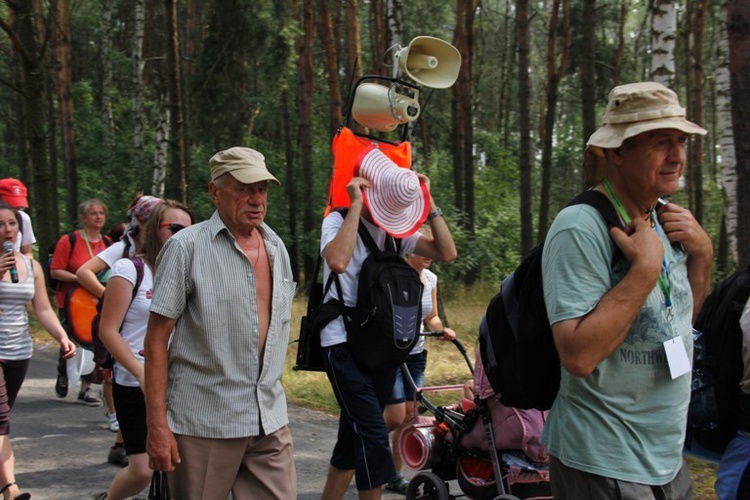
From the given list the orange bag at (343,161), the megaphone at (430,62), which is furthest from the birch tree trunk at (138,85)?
the orange bag at (343,161)

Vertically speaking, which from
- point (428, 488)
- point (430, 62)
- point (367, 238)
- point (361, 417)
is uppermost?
point (430, 62)

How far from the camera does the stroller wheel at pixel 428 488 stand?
4.89 meters

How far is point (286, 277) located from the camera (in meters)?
3.78

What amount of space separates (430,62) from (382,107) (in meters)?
0.63

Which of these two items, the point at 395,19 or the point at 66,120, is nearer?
the point at 395,19

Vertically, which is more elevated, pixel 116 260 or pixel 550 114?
pixel 550 114

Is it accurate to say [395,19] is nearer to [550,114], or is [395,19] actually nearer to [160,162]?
[550,114]

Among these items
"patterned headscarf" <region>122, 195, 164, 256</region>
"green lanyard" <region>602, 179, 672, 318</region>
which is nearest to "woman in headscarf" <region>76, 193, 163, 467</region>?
"patterned headscarf" <region>122, 195, 164, 256</region>

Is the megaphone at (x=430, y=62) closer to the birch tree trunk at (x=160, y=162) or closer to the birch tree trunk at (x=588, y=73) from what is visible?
the birch tree trunk at (x=588, y=73)

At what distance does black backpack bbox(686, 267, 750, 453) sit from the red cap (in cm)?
653

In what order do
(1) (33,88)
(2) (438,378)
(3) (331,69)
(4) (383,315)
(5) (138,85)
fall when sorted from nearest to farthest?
(4) (383,315) < (2) (438,378) < (1) (33,88) < (3) (331,69) < (5) (138,85)

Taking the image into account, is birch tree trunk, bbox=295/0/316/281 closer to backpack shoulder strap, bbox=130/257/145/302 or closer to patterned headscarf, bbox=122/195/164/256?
patterned headscarf, bbox=122/195/164/256

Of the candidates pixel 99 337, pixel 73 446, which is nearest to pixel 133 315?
pixel 99 337

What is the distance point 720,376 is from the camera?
3.22 metres
